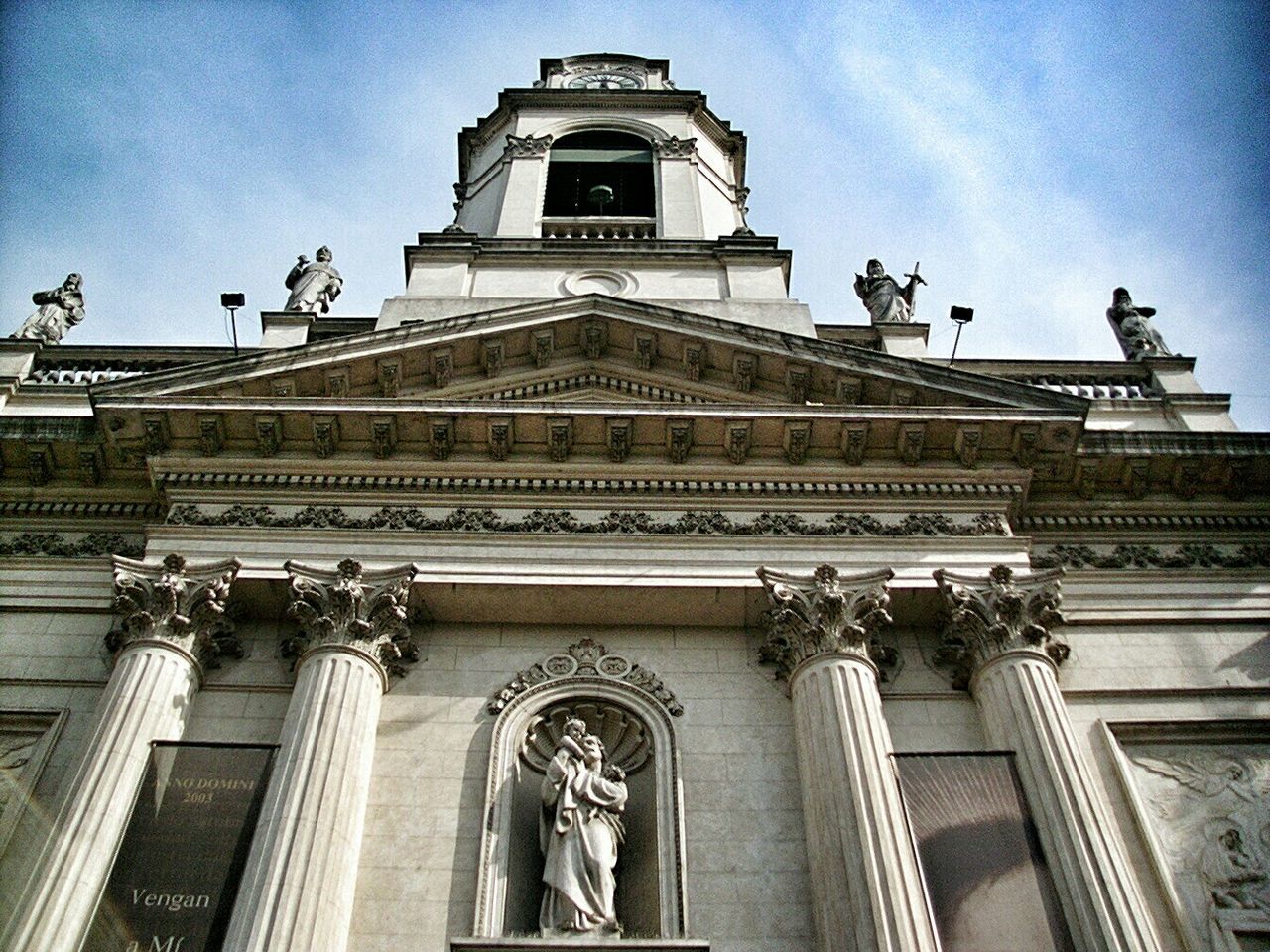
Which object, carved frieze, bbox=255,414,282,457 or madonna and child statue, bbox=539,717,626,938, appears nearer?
madonna and child statue, bbox=539,717,626,938

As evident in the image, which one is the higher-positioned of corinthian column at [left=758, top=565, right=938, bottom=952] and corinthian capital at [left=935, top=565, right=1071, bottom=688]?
corinthian capital at [left=935, top=565, right=1071, bottom=688]

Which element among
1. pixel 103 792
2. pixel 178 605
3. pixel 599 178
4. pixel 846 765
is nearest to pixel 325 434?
pixel 178 605

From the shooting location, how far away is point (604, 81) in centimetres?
3259

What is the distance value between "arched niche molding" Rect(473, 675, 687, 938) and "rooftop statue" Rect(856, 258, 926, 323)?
359 inches

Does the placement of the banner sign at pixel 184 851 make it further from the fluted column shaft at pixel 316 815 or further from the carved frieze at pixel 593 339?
the carved frieze at pixel 593 339

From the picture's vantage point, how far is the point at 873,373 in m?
17.5

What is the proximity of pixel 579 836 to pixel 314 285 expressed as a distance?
1238 cm

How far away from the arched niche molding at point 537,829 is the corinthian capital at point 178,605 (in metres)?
3.52

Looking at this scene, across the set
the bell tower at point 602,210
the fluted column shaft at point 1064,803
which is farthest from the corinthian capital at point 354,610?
the fluted column shaft at point 1064,803

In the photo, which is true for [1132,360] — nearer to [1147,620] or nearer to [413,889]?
[1147,620]

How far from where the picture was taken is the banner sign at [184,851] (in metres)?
11.9

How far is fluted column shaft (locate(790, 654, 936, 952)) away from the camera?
38.8 feet

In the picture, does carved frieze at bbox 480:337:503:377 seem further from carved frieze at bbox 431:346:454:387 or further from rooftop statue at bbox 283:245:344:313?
rooftop statue at bbox 283:245:344:313

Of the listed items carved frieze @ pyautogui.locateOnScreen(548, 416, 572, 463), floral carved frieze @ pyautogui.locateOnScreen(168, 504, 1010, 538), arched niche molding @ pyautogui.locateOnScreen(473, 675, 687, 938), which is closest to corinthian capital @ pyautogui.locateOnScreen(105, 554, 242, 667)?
floral carved frieze @ pyautogui.locateOnScreen(168, 504, 1010, 538)
